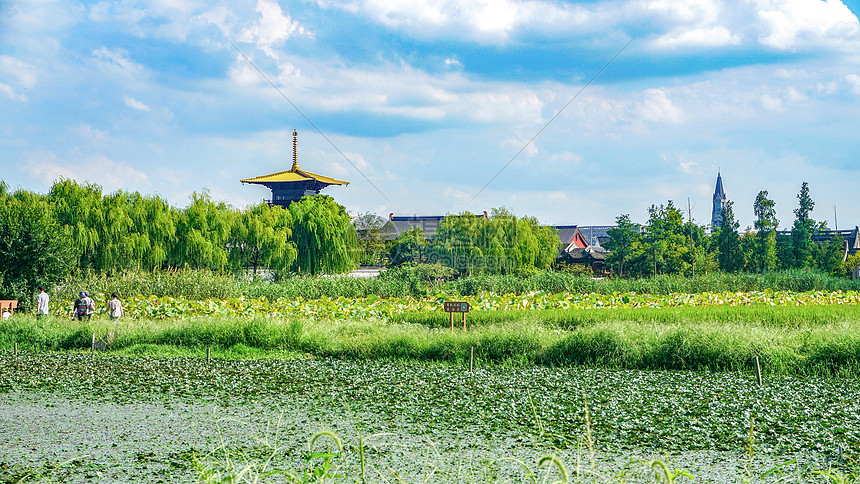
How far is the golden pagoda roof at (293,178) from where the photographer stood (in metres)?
41.3

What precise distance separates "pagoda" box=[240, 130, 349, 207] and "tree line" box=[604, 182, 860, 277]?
58.3 feet

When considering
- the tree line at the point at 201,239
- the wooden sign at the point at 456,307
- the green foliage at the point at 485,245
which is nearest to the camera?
the wooden sign at the point at 456,307

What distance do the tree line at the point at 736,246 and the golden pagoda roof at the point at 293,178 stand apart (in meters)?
17.6

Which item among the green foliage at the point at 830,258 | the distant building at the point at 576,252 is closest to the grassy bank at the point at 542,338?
the green foliage at the point at 830,258

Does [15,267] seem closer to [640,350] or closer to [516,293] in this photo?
[516,293]

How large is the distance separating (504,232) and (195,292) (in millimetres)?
12178

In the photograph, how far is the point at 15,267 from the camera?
1762 cm

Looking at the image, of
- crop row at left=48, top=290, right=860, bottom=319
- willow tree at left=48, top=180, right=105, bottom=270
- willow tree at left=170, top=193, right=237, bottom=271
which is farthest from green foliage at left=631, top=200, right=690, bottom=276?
willow tree at left=48, top=180, right=105, bottom=270

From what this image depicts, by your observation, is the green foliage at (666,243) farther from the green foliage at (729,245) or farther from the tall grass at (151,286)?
the tall grass at (151,286)

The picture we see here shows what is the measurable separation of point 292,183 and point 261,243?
16.4 metres

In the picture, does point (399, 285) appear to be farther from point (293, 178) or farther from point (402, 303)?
point (293, 178)

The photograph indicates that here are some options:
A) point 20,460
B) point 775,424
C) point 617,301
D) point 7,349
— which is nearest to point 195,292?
point 7,349

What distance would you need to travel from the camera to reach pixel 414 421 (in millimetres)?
7562

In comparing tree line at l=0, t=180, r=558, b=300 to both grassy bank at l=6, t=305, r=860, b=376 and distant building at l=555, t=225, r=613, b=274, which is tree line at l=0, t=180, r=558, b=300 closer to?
grassy bank at l=6, t=305, r=860, b=376
